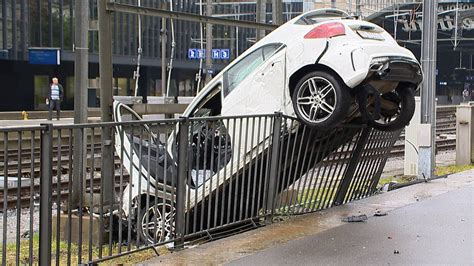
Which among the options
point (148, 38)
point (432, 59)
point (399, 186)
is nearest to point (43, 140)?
point (399, 186)

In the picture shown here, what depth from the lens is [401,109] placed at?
808cm

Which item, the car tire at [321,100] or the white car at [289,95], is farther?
the car tire at [321,100]

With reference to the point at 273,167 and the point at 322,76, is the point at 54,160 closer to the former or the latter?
the point at 273,167

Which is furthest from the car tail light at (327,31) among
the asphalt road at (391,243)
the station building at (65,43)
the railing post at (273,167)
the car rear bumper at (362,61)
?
the station building at (65,43)

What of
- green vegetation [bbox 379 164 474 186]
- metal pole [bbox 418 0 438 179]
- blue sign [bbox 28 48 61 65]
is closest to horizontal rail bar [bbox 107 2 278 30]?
metal pole [bbox 418 0 438 179]

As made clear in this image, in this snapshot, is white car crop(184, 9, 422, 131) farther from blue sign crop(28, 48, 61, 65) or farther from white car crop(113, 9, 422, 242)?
blue sign crop(28, 48, 61, 65)

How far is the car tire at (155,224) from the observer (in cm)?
659

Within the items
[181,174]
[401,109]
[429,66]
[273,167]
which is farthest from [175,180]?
[429,66]

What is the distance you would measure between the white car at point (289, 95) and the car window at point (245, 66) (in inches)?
0.5

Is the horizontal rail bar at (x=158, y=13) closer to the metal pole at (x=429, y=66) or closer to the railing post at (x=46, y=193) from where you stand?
the railing post at (x=46, y=193)

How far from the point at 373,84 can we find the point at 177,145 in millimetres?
2303

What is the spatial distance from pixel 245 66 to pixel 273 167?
4.04 ft

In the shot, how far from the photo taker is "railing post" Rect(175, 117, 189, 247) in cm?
639

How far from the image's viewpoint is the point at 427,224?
7.65 m
